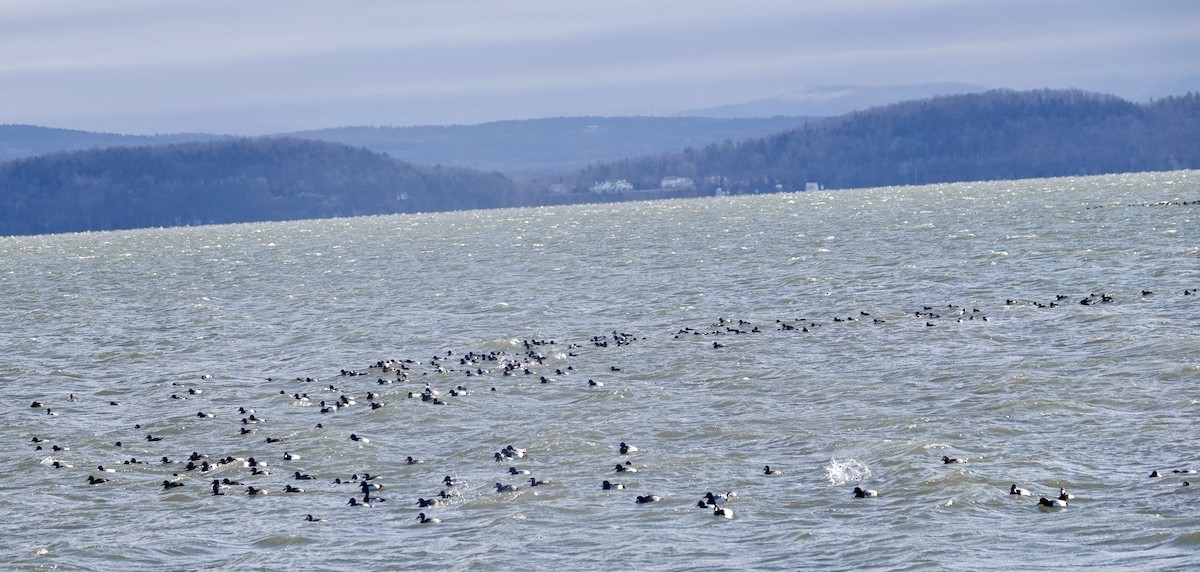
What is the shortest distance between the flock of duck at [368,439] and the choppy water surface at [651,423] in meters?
0.16

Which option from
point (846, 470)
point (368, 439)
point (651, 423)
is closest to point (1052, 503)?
point (846, 470)

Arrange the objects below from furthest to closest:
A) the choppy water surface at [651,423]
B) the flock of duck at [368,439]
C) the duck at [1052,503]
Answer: the flock of duck at [368,439], the duck at [1052,503], the choppy water surface at [651,423]

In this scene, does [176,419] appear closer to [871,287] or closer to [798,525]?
[798,525]

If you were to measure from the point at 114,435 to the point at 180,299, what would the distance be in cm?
4640

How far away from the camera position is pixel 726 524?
2178 centimetres

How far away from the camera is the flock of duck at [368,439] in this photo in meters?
24.7

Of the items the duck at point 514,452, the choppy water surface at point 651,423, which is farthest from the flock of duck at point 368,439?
the choppy water surface at point 651,423

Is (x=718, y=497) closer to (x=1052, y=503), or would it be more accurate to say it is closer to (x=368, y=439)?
(x=1052, y=503)

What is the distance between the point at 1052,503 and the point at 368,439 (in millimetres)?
14300

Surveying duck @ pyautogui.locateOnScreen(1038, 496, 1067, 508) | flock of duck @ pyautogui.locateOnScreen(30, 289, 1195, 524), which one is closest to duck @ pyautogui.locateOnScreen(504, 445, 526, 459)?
flock of duck @ pyautogui.locateOnScreen(30, 289, 1195, 524)

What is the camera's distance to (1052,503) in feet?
71.3

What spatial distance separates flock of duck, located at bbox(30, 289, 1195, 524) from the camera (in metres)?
24.7

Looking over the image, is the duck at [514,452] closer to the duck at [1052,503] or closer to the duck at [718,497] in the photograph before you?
the duck at [718,497]

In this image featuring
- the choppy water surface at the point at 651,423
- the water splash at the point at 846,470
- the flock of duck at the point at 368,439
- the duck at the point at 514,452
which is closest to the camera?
the choppy water surface at the point at 651,423
